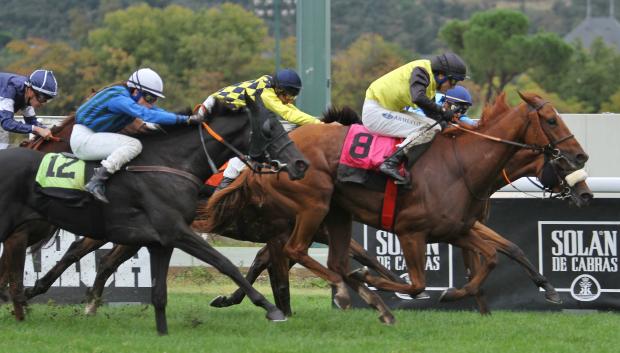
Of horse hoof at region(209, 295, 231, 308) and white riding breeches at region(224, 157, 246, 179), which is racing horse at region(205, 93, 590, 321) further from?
horse hoof at region(209, 295, 231, 308)

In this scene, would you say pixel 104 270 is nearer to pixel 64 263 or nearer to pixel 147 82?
pixel 64 263

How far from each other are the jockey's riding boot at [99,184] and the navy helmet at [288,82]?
196 centimetres

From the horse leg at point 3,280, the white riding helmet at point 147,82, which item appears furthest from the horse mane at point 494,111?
the horse leg at point 3,280

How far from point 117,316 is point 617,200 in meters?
4.57

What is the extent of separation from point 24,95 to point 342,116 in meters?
2.66

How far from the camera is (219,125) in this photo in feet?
27.8

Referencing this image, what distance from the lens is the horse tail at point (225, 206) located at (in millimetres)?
9344

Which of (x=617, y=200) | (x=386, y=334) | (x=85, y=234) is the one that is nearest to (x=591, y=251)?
(x=617, y=200)

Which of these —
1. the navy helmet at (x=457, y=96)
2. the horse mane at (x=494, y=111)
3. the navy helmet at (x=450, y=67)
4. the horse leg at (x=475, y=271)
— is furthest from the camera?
the navy helmet at (x=457, y=96)

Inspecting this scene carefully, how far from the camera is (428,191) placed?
8.96 meters

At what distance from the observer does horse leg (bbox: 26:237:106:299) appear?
9.66 meters

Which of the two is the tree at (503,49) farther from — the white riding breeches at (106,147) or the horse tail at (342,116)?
the white riding breeches at (106,147)

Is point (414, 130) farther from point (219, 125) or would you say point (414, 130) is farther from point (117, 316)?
point (117, 316)

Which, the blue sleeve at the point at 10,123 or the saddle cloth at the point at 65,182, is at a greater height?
the blue sleeve at the point at 10,123
